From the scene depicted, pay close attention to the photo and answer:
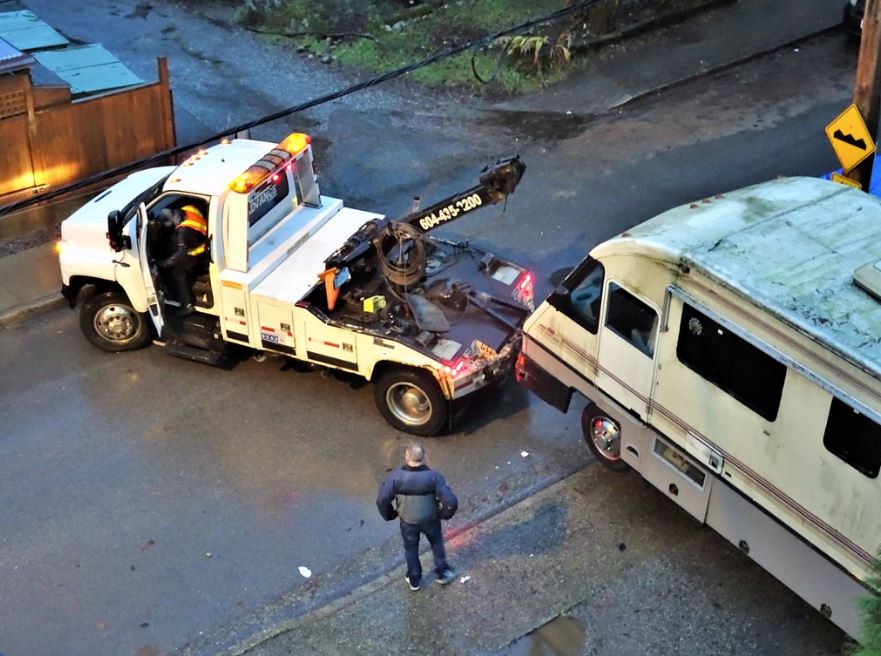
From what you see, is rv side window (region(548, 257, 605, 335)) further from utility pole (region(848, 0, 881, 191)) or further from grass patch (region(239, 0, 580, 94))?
grass patch (region(239, 0, 580, 94))

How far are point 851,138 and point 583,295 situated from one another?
4.05 meters

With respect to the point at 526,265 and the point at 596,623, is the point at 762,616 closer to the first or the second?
the point at 596,623

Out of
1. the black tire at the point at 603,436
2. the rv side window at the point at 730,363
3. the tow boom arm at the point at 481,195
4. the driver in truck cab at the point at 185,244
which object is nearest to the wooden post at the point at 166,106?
the driver in truck cab at the point at 185,244

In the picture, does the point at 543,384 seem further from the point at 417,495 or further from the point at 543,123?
the point at 543,123

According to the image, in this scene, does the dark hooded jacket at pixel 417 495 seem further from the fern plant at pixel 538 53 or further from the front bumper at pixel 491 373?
the fern plant at pixel 538 53

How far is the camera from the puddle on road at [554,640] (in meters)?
8.84

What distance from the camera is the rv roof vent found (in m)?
7.99

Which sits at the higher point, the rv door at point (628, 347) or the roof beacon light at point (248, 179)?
the roof beacon light at point (248, 179)

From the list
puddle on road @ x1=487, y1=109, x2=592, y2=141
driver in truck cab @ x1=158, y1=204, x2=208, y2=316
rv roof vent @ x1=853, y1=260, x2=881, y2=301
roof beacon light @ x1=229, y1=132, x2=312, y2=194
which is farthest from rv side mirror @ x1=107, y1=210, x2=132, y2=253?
puddle on road @ x1=487, y1=109, x2=592, y2=141

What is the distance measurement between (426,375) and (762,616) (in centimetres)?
373

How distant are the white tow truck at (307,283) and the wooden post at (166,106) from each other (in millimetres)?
3705

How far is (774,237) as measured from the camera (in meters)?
8.78

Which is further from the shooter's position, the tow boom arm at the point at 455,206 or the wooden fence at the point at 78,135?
the wooden fence at the point at 78,135

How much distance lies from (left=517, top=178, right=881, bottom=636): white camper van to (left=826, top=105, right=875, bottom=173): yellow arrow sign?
7.55 ft
